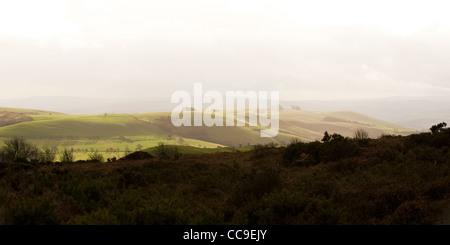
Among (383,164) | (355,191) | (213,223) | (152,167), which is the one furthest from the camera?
(152,167)

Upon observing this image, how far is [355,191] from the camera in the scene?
10.5 meters

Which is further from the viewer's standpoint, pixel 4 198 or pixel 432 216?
pixel 4 198

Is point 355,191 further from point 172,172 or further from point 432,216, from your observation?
point 172,172

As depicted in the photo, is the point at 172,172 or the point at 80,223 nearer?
the point at 80,223
